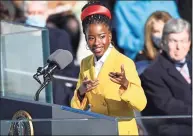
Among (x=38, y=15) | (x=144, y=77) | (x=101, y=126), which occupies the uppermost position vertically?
(x=38, y=15)

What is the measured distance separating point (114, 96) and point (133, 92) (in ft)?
0.45

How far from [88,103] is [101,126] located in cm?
26

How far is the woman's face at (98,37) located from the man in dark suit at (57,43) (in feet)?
3.42

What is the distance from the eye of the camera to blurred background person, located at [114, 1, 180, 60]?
7621mm

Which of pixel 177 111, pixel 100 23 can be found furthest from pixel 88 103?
pixel 177 111

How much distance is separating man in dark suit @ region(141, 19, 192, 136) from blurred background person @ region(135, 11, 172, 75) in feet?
1.29

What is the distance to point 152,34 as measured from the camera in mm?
7512

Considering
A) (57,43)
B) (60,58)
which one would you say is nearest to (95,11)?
(60,58)

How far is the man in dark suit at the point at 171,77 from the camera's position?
22.3ft

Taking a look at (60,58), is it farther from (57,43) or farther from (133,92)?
(57,43)

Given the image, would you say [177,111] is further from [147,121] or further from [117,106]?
[117,106]

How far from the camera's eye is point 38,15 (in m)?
8.04

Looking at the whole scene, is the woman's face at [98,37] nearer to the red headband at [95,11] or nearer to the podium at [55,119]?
the red headband at [95,11]

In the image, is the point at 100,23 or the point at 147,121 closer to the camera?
the point at 100,23
